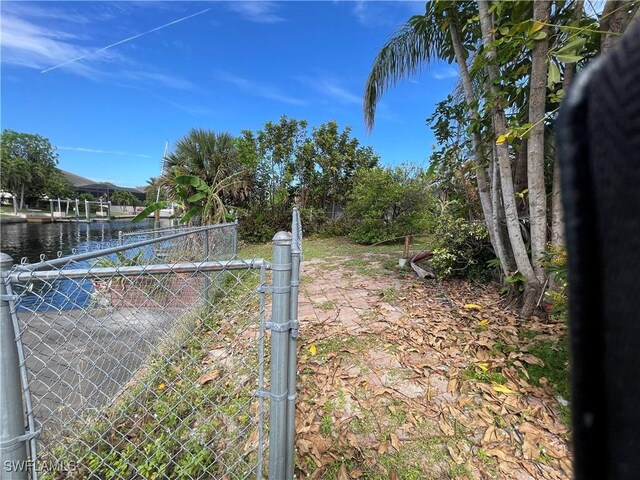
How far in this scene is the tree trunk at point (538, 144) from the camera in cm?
308

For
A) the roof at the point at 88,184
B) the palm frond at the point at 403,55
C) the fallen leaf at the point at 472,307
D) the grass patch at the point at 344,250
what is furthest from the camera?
the roof at the point at 88,184

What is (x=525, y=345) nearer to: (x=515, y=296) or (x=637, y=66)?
(x=515, y=296)

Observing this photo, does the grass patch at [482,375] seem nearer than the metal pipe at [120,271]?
No

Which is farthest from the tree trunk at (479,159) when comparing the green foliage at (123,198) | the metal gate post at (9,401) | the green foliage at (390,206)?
the green foliage at (123,198)

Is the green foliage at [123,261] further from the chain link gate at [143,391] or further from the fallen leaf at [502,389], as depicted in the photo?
the fallen leaf at [502,389]

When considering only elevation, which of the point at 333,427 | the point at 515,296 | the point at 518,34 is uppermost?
the point at 518,34

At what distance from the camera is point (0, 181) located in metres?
27.5

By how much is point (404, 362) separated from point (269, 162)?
11.8 m

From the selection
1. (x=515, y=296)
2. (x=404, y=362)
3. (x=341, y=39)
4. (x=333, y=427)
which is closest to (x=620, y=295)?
(x=333, y=427)

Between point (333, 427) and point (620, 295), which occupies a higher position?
point (620, 295)

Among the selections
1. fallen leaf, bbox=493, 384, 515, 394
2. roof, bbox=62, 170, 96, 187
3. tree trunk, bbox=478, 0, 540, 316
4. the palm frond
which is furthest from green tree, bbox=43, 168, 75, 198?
fallen leaf, bbox=493, 384, 515, 394

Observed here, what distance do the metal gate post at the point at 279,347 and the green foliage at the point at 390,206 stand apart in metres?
9.29

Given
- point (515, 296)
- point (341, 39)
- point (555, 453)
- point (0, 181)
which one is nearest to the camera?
point (555, 453)

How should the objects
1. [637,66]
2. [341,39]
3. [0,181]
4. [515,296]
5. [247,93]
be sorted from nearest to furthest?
[637,66], [515,296], [341,39], [247,93], [0,181]
